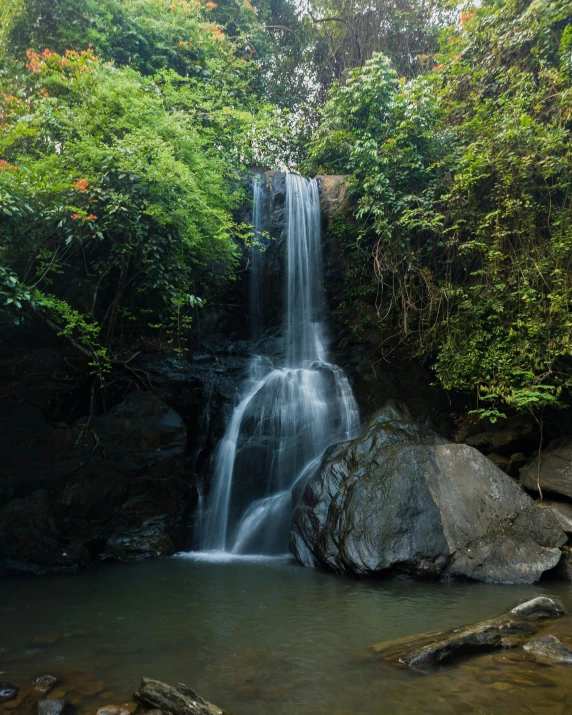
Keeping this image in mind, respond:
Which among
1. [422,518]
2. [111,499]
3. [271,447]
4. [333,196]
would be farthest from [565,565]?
[333,196]

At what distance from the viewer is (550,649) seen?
12.6ft

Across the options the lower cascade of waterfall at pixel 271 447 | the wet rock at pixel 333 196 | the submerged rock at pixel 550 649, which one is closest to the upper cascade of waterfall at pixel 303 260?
the wet rock at pixel 333 196

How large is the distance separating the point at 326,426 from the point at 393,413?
5.51 ft

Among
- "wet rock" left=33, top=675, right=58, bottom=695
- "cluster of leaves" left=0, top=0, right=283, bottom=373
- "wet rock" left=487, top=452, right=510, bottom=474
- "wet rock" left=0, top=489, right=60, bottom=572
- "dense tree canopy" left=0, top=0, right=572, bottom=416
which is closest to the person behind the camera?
"wet rock" left=33, top=675, right=58, bottom=695

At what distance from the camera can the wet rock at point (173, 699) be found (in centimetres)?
308

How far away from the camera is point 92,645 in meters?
4.30

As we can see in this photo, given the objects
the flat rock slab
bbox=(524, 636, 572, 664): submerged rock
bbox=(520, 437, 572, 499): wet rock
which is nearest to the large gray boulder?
bbox=(520, 437, 572, 499): wet rock

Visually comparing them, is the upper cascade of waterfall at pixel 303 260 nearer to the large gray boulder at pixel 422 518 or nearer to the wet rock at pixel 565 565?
the large gray boulder at pixel 422 518

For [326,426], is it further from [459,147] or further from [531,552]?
[459,147]

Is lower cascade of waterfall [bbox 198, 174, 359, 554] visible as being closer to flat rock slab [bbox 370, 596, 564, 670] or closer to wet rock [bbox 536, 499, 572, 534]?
wet rock [bbox 536, 499, 572, 534]

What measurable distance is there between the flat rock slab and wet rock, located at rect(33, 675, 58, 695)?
7.98ft

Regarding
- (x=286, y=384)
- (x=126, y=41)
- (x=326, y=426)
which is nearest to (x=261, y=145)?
(x=126, y=41)

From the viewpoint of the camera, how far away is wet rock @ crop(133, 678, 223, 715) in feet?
10.1

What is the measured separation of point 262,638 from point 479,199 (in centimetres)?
843
